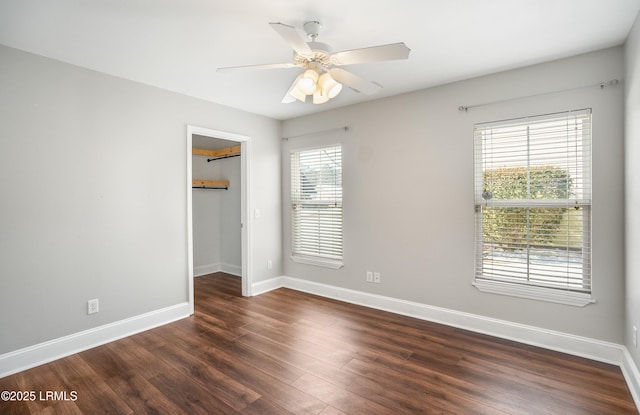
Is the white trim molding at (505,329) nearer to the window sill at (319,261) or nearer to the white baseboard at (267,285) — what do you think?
the white baseboard at (267,285)

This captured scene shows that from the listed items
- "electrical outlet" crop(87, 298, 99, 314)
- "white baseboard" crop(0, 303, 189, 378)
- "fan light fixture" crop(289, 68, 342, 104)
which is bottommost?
"white baseboard" crop(0, 303, 189, 378)

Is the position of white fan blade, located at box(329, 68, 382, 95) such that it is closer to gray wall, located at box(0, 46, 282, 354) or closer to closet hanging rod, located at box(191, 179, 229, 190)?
gray wall, located at box(0, 46, 282, 354)

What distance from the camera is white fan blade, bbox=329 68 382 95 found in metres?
2.20

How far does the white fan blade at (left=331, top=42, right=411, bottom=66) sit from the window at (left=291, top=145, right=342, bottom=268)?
2.26m

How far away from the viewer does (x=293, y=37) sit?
1769mm

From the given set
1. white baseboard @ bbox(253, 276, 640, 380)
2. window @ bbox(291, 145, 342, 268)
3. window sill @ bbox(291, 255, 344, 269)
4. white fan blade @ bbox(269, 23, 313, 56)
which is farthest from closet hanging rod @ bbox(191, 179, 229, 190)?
white fan blade @ bbox(269, 23, 313, 56)

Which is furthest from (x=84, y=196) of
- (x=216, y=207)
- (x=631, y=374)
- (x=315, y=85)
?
(x=631, y=374)

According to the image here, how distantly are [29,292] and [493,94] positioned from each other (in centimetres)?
453

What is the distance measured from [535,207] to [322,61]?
2.32 m

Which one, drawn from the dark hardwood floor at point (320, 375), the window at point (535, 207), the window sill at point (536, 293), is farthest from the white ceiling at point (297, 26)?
the dark hardwood floor at point (320, 375)

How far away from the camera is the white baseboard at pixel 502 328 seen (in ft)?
8.31

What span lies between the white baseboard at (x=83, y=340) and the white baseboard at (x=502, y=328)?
1283 mm

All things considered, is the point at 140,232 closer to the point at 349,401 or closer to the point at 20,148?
the point at 20,148

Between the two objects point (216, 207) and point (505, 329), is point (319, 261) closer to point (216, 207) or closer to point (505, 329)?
point (505, 329)
